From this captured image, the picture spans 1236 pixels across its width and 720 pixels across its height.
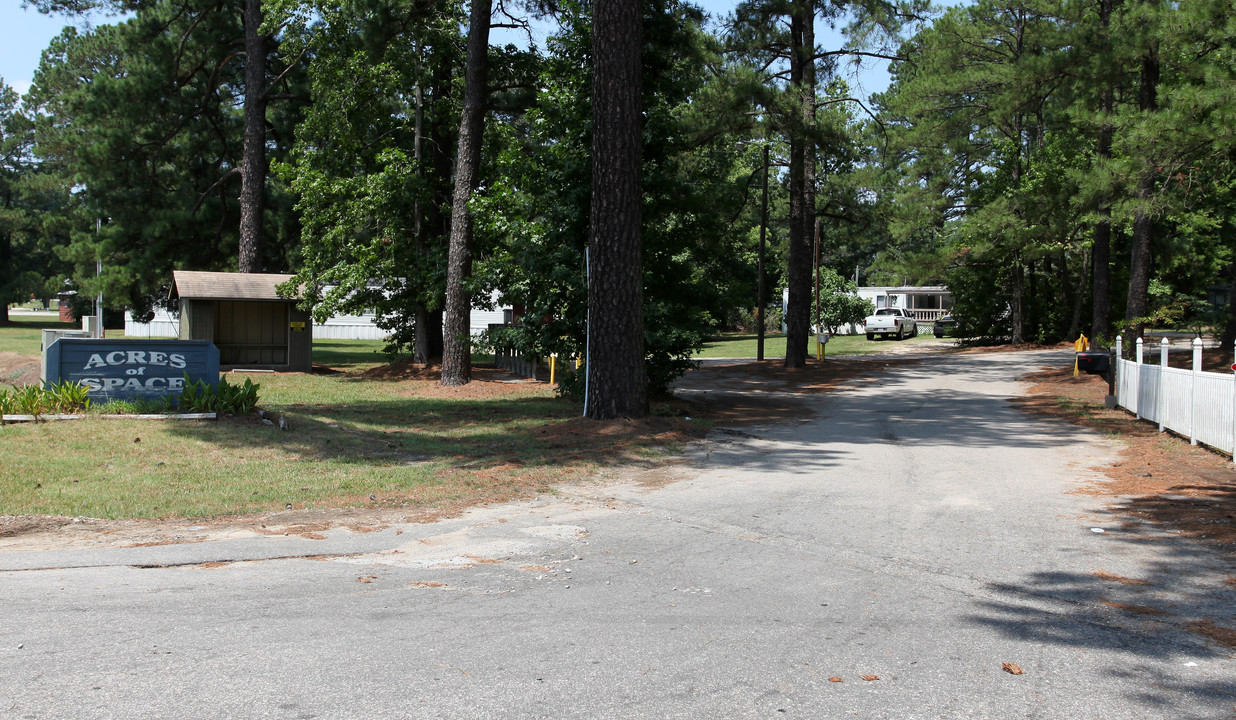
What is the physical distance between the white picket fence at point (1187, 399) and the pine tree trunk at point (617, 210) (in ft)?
25.6

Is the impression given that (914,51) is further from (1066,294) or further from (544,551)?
(544,551)

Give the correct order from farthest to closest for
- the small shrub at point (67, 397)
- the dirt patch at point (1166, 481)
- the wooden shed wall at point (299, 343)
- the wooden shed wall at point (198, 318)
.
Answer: the wooden shed wall at point (299, 343)
the wooden shed wall at point (198, 318)
the small shrub at point (67, 397)
the dirt patch at point (1166, 481)

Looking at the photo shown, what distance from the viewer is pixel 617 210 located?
45.3ft

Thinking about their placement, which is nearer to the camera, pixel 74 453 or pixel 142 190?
pixel 74 453

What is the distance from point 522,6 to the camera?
2241cm

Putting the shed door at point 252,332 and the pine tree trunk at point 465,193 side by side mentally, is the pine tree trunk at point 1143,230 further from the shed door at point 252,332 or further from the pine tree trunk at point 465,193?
the shed door at point 252,332

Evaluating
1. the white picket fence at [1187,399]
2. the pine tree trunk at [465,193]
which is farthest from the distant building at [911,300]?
the white picket fence at [1187,399]

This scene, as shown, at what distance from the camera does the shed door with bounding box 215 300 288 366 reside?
25.4 metres

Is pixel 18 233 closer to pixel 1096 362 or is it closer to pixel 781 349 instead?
pixel 781 349

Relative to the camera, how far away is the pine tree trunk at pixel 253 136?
26438 millimetres

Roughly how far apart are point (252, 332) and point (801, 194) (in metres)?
16.6

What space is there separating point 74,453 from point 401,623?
728 cm

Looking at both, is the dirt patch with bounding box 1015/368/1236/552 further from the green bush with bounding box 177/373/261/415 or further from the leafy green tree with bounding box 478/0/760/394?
the green bush with bounding box 177/373/261/415

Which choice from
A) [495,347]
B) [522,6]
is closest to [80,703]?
[495,347]
